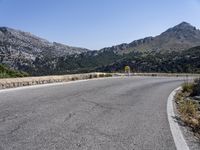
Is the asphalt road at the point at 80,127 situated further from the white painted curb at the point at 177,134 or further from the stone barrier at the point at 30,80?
the stone barrier at the point at 30,80

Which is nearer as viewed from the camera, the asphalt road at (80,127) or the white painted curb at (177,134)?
the asphalt road at (80,127)

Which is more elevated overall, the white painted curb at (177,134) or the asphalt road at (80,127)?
the asphalt road at (80,127)

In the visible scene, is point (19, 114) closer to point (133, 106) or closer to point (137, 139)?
point (137, 139)

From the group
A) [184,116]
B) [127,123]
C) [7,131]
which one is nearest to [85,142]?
[7,131]

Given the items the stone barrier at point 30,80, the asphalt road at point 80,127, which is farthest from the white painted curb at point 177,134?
the stone barrier at point 30,80

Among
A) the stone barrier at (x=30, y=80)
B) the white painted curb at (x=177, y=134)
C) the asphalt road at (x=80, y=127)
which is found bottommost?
the white painted curb at (x=177, y=134)

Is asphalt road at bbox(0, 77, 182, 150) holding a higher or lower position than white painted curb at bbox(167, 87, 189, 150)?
higher

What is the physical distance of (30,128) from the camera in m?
7.14

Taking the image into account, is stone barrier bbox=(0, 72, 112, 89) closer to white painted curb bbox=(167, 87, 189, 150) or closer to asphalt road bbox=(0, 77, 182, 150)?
asphalt road bbox=(0, 77, 182, 150)

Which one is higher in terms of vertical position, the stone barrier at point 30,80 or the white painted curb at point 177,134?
the stone barrier at point 30,80

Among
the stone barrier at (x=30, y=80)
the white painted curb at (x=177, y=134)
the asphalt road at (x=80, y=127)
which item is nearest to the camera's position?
A: the asphalt road at (x=80, y=127)

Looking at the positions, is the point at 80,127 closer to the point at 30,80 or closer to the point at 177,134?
the point at 177,134

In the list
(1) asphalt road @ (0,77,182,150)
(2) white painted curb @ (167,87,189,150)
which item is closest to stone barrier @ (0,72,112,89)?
(1) asphalt road @ (0,77,182,150)

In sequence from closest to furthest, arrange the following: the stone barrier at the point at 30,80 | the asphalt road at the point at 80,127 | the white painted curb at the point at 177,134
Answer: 1. the asphalt road at the point at 80,127
2. the white painted curb at the point at 177,134
3. the stone barrier at the point at 30,80
